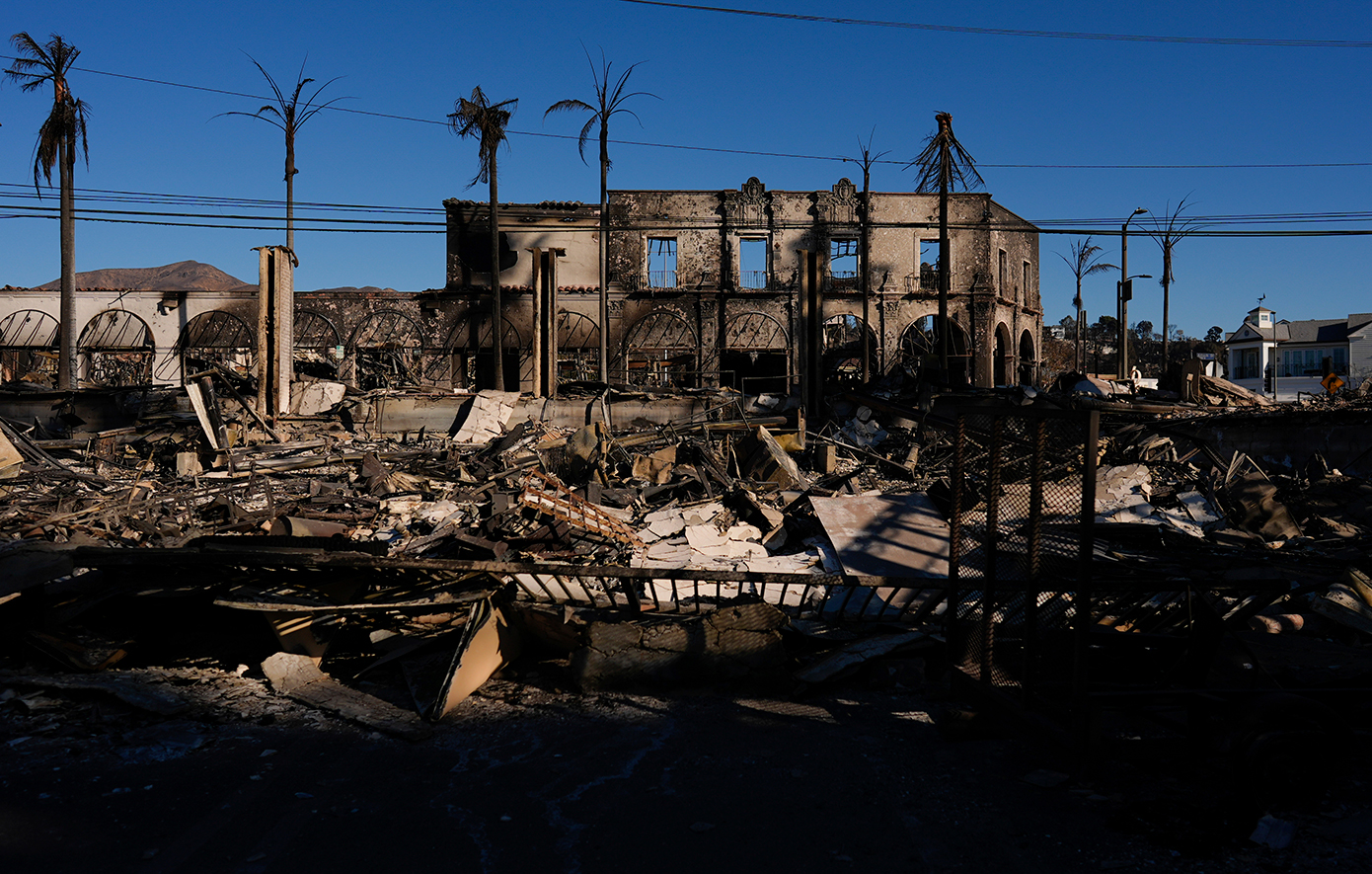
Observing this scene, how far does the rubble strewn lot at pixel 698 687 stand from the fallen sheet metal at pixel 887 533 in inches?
1.6

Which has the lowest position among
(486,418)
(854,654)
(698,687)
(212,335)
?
(698,687)

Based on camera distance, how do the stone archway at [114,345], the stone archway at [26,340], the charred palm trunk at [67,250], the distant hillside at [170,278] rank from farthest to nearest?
the distant hillside at [170,278] < the stone archway at [26,340] < the stone archway at [114,345] < the charred palm trunk at [67,250]

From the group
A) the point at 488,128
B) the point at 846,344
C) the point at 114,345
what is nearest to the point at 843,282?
the point at 846,344

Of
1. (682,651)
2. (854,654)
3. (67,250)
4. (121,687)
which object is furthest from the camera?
(67,250)

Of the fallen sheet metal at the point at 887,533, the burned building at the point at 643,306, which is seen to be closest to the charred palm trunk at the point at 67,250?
the burned building at the point at 643,306

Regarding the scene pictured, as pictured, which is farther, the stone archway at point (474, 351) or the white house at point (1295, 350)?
the white house at point (1295, 350)

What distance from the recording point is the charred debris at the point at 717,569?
4.34 m

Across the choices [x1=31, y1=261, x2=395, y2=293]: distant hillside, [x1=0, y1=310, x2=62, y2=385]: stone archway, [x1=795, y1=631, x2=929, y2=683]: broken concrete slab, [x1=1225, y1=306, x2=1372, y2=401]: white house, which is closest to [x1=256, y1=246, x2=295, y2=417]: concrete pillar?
[x1=795, y1=631, x2=929, y2=683]: broken concrete slab

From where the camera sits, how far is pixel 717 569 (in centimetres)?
802

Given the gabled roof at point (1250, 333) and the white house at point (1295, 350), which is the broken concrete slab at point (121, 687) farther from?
the gabled roof at point (1250, 333)

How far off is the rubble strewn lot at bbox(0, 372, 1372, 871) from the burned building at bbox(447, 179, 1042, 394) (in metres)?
19.6

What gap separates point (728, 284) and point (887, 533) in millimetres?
22103

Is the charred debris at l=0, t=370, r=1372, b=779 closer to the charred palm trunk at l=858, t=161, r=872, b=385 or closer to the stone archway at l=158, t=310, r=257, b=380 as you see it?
the charred palm trunk at l=858, t=161, r=872, b=385

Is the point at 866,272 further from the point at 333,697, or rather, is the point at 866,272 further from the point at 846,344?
the point at 333,697
